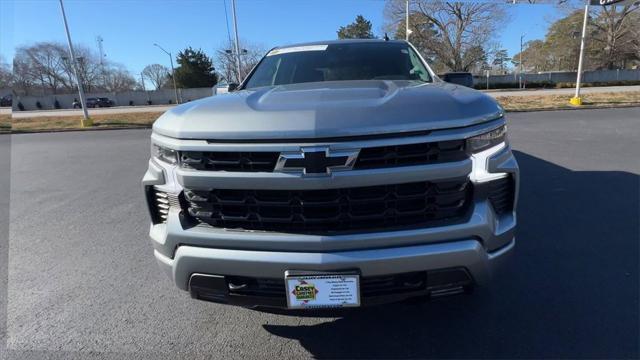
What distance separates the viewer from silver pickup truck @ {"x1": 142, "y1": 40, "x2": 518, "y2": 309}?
1.71 m

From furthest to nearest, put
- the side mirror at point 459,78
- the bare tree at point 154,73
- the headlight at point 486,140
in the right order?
the bare tree at point 154,73
the side mirror at point 459,78
the headlight at point 486,140

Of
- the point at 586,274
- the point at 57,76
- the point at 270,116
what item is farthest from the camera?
the point at 57,76

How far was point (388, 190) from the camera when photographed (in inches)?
70.0

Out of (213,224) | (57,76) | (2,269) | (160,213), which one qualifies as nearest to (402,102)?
(213,224)

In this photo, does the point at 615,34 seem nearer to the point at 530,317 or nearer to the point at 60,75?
the point at 530,317

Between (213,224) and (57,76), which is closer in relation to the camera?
(213,224)

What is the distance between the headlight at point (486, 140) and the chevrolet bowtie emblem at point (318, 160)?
1.85ft

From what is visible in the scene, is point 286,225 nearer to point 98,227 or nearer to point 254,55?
point 98,227

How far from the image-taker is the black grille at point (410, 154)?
172 cm

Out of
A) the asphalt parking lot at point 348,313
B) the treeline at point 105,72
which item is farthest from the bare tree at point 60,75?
the asphalt parking lot at point 348,313

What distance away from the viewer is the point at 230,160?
1.80 metres

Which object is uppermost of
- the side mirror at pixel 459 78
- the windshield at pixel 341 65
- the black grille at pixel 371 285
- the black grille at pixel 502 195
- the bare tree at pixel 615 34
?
the bare tree at pixel 615 34

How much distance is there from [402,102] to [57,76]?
9066 cm

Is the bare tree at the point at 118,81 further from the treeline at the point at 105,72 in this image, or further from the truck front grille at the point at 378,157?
the truck front grille at the point at 378,157
